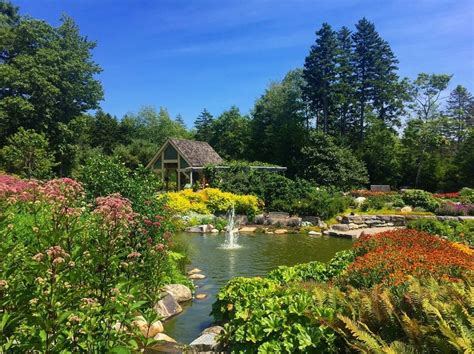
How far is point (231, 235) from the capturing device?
16.5 metres

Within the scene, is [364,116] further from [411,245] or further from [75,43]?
[411,245]

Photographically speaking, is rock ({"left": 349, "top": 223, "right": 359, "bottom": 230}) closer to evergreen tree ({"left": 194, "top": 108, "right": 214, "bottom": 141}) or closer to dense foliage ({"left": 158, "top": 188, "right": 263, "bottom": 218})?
dense foliage ({"left": 158, "top": 188, "right": 263, "bottom": 218})

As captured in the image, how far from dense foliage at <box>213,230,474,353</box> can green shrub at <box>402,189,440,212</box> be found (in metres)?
18.8

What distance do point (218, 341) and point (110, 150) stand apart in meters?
45.6

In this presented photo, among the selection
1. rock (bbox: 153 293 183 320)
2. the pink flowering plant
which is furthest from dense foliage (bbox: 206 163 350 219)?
the pink flowering plant

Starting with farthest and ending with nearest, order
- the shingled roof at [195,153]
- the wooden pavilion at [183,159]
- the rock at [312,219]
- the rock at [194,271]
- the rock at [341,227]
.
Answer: the shingled roof at [195,153], the wooden pavilion at [183,159], the rock at [312,219], the rock at [341,227], the rock at [194,271]

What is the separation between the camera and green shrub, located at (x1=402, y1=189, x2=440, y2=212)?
2313cm

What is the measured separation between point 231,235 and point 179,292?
343 inches

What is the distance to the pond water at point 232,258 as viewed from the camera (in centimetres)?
680

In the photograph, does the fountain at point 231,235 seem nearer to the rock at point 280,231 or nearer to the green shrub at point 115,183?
the rock at point 280,231

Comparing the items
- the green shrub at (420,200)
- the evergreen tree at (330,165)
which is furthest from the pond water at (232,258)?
the evergreen tree at (330,165)

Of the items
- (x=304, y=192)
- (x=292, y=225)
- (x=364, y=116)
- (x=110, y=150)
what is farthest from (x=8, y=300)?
(x=110, y=150)

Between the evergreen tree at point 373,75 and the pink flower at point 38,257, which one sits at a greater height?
the evergreen tree at point 373,75

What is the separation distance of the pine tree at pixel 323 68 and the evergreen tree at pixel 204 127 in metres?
16.3
